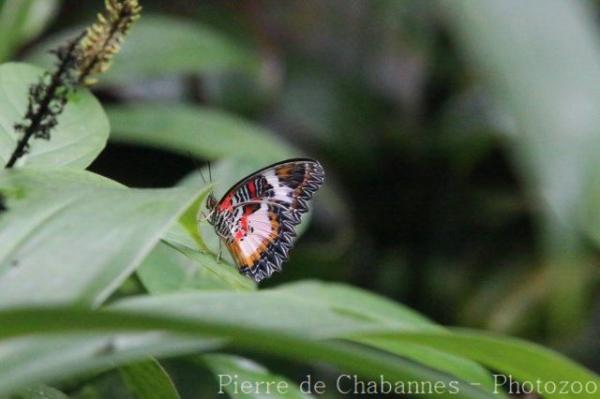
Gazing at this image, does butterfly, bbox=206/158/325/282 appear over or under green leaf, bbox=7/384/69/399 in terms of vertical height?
over

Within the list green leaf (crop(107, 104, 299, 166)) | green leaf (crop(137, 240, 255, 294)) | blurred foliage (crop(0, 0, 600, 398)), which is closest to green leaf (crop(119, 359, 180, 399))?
blurred foliage (crop(0, 0, 600, 398))

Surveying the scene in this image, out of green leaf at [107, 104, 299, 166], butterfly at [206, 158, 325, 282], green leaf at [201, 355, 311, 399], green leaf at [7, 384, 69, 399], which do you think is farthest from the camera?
green leaf at [107, 104, 299, 166]

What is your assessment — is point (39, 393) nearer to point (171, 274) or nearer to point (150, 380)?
point (150, 380)

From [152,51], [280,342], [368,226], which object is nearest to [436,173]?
[368,226]

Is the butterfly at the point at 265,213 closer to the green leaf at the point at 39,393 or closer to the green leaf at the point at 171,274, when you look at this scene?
the green leaf at the point at 171,274

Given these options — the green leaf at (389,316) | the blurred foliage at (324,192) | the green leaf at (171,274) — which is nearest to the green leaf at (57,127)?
the blurred foliage at (324,192)

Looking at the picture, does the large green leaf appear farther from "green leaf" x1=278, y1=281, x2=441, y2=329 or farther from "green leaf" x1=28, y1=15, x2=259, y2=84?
"green leaf" x1=28, y1=15, x2=259, y2=84
